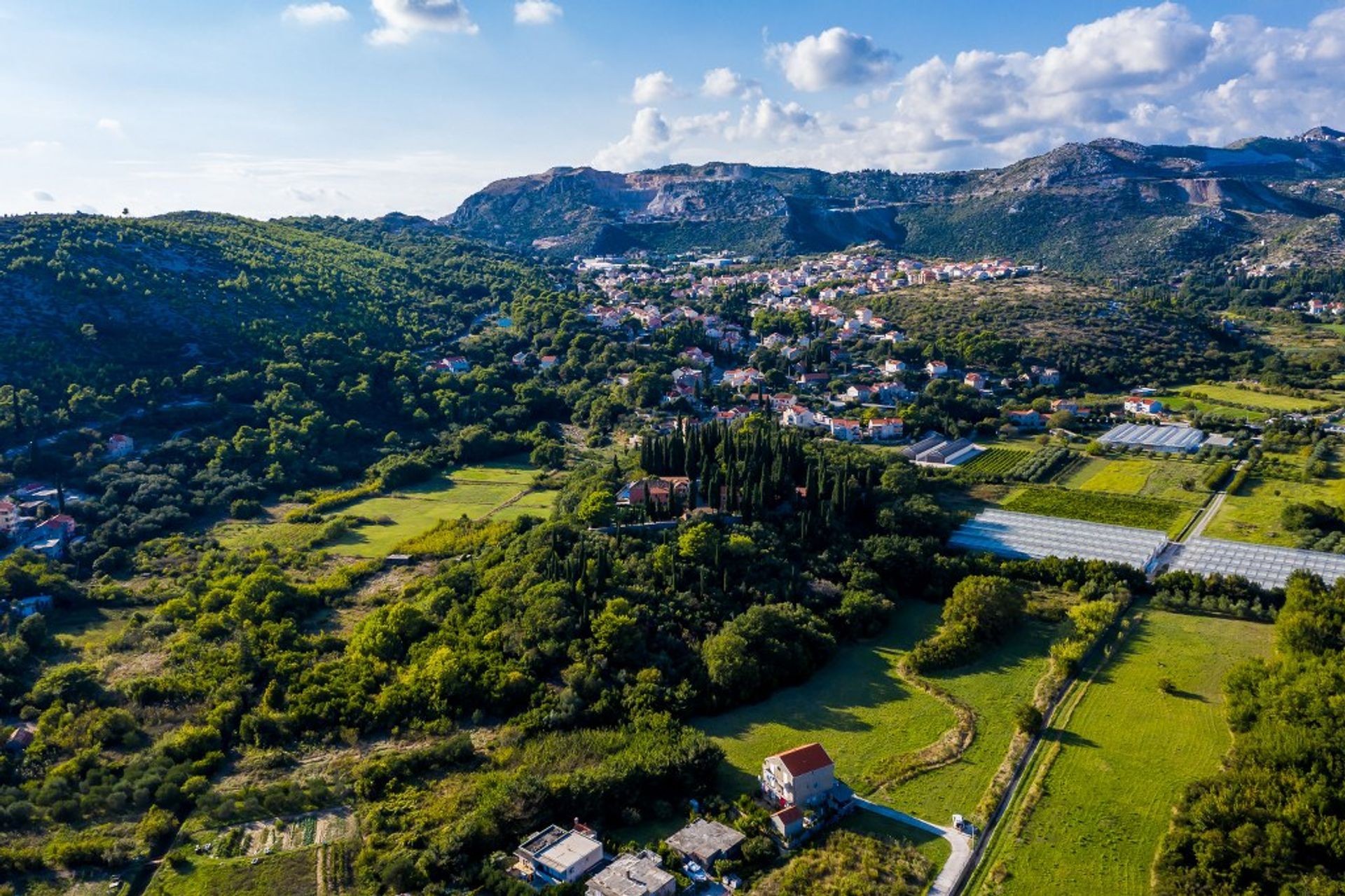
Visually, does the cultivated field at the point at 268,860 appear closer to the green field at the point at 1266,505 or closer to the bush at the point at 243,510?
the bush at the point at 243,510

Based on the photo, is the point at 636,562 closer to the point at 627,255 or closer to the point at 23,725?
the point at 23,725

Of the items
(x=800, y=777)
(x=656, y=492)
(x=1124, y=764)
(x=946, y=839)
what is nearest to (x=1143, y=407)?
(x=656, y=492)

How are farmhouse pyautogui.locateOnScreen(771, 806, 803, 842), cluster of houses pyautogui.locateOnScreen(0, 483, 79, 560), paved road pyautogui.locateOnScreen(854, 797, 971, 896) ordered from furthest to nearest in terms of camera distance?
cluster of houses pyautogui.locateOnScreen(0, 483, 79, 560) → farmhouse pyautogui.locateOnScreen(771, 806, 803, 842) → paved road pyautogui.locateOnScreen(854, 797, 971, 896)

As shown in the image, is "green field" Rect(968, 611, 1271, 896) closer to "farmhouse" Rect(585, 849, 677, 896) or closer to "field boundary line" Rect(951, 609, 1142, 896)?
"field boundary line" Rect(951, 609, 1142, 896)

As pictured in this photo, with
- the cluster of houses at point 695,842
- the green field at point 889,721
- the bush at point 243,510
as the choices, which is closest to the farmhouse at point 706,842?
the cluster of houses at point 695,842

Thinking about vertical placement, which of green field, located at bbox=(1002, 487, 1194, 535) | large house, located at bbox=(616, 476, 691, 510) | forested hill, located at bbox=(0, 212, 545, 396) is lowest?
green field, located at bbox=(1002, 487, 1194, 535)

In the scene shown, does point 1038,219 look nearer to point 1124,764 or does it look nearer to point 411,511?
point 411,511

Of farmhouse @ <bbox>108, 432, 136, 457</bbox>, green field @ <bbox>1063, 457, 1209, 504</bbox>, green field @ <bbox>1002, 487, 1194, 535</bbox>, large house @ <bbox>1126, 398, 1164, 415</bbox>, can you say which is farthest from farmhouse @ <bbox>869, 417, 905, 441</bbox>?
farmhouse @ <bbox>108, 432, 136, 457</bbox>
